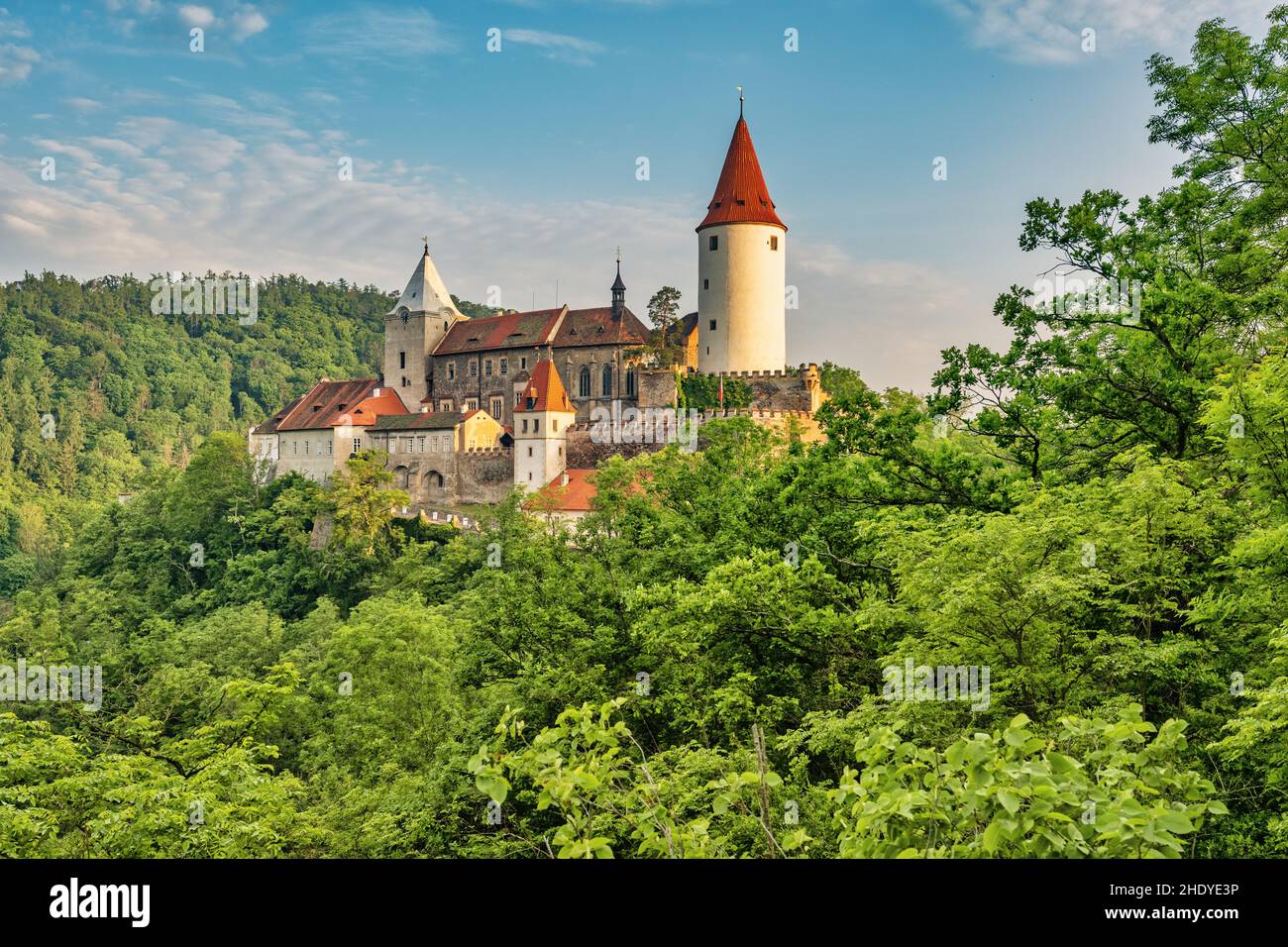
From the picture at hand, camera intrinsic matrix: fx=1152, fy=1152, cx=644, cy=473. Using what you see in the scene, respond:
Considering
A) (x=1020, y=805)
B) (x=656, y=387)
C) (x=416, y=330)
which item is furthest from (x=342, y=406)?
(x=1020, y=805)

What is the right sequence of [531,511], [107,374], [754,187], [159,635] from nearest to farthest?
1. [531,511]
2. [159,635]
3. [754,187]
4. [107,374]

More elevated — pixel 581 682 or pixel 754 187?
pixel 754 187

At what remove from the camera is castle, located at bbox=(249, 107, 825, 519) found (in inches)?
2098

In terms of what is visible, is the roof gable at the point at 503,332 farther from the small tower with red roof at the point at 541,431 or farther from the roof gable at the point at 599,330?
the small tower with red roof at the point at 541,431

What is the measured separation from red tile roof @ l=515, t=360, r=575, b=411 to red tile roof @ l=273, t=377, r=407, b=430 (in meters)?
11.0

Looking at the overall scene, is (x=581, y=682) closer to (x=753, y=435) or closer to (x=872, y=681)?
(x=872, y=681)

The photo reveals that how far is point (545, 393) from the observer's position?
53.8 metres

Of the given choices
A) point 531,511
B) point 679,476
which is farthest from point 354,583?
point 679,476

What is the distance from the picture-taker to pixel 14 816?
13055 mm

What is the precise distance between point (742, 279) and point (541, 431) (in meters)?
11.7

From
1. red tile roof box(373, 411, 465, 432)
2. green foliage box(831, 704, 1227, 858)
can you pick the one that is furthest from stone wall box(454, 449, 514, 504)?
green foliage box(831, 704, 1227, 858)

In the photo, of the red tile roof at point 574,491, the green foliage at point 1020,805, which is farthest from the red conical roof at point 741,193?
the green foliage at point 1020,805

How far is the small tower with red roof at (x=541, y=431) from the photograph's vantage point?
53156 millimetres

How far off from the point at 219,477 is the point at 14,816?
165 ft
